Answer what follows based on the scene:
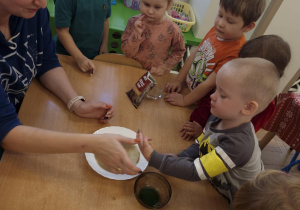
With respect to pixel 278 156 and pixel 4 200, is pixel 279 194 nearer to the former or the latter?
pixel 4 200

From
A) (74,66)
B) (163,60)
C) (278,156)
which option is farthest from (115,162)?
(278,156)

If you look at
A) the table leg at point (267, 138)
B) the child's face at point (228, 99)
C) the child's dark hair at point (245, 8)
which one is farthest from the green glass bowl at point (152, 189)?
the table leg at point (267, 138)

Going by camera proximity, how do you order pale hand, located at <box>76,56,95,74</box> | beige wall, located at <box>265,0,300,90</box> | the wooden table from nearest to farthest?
1. the wooden table
2. pale hand, located at <box>76,56,95,74</box>
3. beige wall, located at <box>265,0,300,90</box>

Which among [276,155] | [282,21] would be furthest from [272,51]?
[276,155]

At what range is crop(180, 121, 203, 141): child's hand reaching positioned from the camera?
113 cm

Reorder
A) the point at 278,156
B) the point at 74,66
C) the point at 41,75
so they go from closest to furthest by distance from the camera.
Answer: the point at 41,75
the point at 74,66
the point at 278,156

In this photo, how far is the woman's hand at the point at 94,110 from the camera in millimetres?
1064

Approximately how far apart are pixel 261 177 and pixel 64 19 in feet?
4.70

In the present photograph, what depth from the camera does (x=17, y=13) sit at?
84cm

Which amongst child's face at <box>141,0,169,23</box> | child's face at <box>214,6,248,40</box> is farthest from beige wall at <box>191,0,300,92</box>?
child's face at <box>214,6,248,40</box>

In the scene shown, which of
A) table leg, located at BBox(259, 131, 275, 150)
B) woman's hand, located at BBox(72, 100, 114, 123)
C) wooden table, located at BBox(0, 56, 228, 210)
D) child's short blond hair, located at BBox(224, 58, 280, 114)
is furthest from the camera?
table leg, located at BBox(259, 131, 275, 150)

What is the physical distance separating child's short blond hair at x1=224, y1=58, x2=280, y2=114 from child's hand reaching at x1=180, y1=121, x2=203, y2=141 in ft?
1.03

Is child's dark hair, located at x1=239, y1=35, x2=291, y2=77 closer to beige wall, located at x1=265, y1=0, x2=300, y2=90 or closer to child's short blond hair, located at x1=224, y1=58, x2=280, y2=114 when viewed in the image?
child's short blond hair, located at x1=224, y1=58, x2=280, y2=114

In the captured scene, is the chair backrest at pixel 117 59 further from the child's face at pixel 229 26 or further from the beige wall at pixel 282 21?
the beige wall at pixel 282 21
